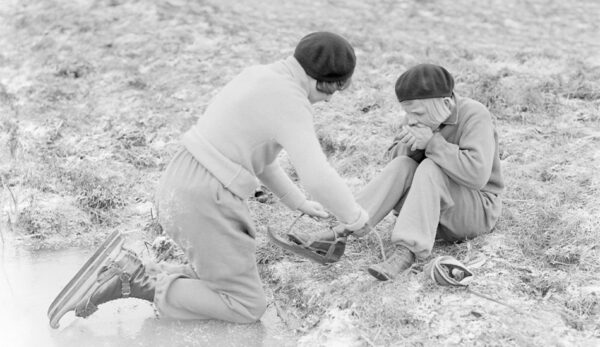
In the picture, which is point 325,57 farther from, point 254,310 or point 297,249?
point 254,310

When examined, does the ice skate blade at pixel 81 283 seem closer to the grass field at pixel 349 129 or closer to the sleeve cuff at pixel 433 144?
the grass field at pixel 349 129

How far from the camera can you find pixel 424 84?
10.7 feet

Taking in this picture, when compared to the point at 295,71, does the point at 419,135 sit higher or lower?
lower

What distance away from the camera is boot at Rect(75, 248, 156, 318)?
3123 mm

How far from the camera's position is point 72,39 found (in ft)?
22.8

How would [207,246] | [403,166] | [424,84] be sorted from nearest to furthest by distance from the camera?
[207,246] → [424,84] → [403,166]

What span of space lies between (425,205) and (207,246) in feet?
3.19

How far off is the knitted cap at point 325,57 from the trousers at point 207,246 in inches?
23.2

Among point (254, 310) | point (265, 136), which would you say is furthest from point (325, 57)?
point (254, 310)

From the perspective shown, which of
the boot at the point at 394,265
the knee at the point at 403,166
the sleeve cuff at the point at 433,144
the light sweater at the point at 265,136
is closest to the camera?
the light sweater at the point at 265,136

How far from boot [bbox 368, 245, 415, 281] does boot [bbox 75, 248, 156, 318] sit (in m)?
0.97

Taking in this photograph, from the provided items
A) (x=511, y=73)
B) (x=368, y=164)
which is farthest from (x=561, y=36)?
(x=368, y=164)

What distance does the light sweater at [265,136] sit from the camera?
112 inches

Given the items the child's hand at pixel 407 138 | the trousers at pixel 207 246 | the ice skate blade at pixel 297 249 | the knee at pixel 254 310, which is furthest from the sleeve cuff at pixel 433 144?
the knee at pixel 254 310
